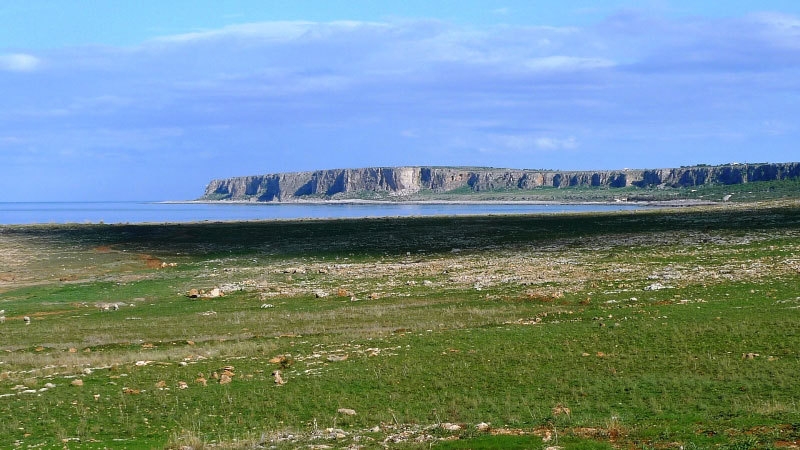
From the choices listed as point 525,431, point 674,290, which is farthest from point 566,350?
point 674,290

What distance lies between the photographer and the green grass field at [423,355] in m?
19.2

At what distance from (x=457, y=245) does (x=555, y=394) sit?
196 ft

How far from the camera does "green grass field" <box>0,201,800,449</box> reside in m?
19.2

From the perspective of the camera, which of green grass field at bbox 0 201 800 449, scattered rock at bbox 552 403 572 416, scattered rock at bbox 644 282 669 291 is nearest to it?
green grass field at bbox 0 201 800 449

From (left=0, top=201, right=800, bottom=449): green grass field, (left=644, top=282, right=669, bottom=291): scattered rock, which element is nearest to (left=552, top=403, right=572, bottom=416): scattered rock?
(left=0, top=201, right=800, bottom=449): green grass field

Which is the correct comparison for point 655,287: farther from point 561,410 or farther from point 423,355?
point 561,410

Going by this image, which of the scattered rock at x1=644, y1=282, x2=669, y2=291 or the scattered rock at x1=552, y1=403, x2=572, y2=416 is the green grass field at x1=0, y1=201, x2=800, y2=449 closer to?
the scattered rock at x1=552, y1=403, x2=572, y2=416

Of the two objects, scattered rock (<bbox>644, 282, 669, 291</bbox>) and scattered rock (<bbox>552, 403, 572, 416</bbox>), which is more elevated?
scattered rock (<bbox>644, 282, 669, 291</bbox>)

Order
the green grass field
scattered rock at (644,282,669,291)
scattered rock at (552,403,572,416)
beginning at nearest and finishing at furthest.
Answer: the green grass field, scattered rock at (552,403,572,416), scattered rock at (644,282,669,291)

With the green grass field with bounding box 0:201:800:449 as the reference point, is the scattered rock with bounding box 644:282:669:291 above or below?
above

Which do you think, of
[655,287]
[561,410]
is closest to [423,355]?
[561,410]

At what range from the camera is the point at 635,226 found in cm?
9794

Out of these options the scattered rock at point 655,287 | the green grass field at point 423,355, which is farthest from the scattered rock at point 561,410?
the scattered rock at point 655,287

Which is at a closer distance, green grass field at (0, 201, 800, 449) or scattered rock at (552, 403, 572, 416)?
green grass field at (0, 201, 800, 449)
